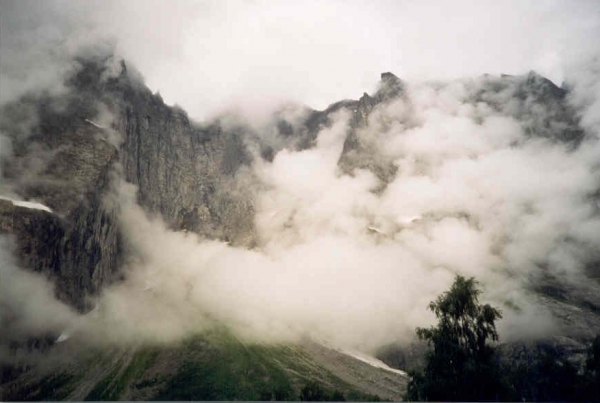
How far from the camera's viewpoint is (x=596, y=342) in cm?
7881

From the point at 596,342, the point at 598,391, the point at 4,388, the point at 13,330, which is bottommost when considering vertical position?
the point at 4,388

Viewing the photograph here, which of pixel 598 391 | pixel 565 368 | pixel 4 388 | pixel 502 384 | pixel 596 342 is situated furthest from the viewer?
pixel 4 388

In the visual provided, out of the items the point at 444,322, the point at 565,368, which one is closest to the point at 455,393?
the point at 444,322

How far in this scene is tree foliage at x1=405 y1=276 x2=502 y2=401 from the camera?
6259cm

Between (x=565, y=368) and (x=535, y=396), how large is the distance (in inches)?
523

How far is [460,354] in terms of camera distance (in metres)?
66.5

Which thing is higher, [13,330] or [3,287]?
[3,287]

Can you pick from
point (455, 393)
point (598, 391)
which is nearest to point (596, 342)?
point (598, 391)

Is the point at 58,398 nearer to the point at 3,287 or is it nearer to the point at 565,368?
the point at 3,287

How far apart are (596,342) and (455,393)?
104 ft

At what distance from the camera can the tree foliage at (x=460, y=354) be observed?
2464 inches

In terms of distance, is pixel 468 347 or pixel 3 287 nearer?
pixel 468 347

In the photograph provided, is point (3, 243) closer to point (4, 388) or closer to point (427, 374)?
point (4, 388)

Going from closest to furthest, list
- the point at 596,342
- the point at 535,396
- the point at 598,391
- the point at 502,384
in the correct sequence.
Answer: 1. the point at 502,384
2. the point at 598,391
3. the point at 596,342
4. the point at 535,396
